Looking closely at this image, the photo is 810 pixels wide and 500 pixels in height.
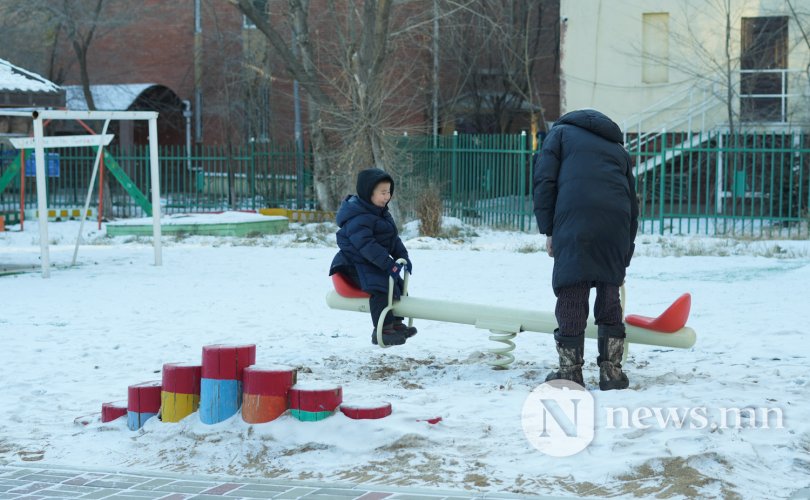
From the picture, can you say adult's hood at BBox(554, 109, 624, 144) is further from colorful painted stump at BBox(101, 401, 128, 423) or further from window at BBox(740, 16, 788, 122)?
window at BBox(740, 16, 788, 122)

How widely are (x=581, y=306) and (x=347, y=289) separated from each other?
2128mm

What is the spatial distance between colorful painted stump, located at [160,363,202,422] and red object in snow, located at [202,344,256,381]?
0.44ft

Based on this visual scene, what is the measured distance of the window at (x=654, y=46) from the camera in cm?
2639

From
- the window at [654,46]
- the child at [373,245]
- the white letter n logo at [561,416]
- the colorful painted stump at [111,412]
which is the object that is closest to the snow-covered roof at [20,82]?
the child at [373,245]

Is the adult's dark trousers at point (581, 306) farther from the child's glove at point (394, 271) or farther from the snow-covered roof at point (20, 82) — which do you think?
the snow-covered roof at point (20, 82)

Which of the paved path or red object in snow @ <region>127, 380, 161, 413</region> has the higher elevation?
red object in snow @ <region>127, 380, 161, 413</region>

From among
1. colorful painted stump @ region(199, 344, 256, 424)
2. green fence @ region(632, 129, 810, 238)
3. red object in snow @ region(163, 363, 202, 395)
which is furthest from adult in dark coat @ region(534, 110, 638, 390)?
green fence @ region(632, 129, 810, 238)

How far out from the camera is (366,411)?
594cm

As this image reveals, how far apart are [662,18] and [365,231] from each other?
20.5 meters

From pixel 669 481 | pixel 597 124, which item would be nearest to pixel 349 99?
pixel 597 124

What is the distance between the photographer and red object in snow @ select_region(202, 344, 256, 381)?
243 inches

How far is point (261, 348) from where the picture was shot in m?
8.79

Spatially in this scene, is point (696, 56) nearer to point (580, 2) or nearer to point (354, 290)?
point (580, 2)

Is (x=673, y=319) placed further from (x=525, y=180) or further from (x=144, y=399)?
(x=525, y=180)
